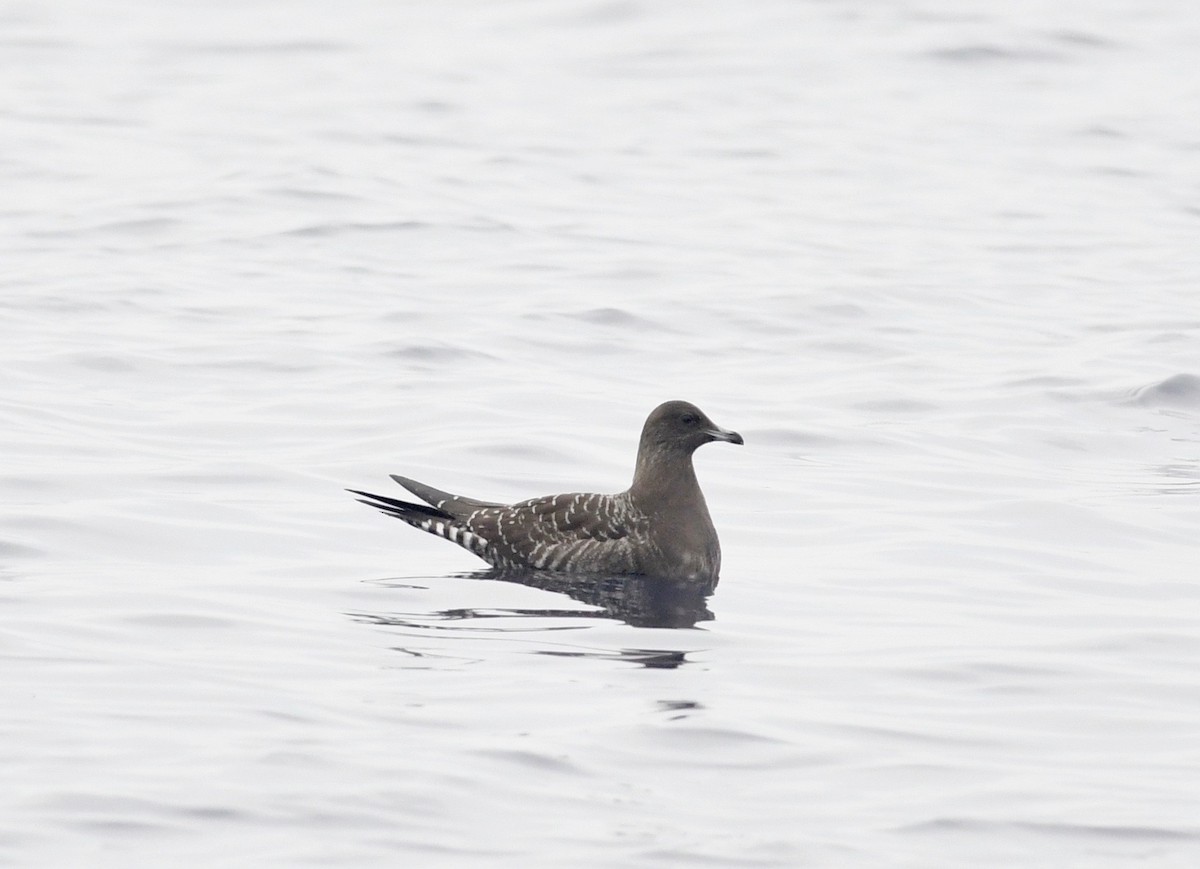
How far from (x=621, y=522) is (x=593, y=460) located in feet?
7.93

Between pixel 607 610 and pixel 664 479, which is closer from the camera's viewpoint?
pixel 607 610

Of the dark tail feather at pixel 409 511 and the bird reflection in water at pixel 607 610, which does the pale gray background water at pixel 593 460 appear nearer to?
the bird reflection in water at pixel 607 610

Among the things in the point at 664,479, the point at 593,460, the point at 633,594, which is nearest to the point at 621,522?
the point at 664,479

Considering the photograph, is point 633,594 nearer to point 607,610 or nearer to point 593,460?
point 607,610

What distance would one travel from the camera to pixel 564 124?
2898 cm

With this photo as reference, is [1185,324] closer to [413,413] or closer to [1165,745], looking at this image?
[413,413]

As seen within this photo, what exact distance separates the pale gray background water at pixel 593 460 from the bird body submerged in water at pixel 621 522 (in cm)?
26

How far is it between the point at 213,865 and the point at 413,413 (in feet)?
25.1

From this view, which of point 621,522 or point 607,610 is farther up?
point 621,522

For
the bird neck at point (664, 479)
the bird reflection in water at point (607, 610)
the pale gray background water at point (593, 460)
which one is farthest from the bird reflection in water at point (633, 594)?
the bird neck at point (664, 479)

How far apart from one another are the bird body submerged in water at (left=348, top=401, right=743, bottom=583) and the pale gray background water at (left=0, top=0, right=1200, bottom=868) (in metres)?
0.26

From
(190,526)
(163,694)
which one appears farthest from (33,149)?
(163,694)

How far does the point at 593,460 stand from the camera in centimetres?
1246

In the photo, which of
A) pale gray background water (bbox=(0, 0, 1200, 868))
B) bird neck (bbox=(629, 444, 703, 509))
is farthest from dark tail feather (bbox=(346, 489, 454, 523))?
bird neck (bbox=(629, 444, 703, 509))
